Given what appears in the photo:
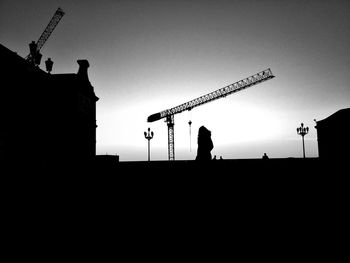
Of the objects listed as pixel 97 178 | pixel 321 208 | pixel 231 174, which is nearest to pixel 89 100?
pixel 97 178

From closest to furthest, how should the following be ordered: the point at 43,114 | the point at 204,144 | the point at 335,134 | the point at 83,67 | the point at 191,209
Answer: the point at 191,209, the point at 204,144, the point at 43,114, the point at 335,134, the point at 83,67

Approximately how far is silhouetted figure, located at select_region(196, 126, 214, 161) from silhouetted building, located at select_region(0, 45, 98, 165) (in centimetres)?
1486

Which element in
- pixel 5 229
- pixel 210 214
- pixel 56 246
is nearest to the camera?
pixel 56 246

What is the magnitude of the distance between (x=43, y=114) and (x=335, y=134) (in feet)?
105

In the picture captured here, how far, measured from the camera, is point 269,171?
26.9 feet

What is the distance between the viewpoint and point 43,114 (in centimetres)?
2258

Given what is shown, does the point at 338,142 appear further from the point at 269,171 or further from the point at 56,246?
the point at 56,246

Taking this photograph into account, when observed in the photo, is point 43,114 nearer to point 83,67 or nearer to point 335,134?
point 83,67

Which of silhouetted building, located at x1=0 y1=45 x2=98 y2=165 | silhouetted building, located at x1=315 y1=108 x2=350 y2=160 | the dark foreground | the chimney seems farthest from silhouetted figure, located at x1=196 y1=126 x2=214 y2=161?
the chimney

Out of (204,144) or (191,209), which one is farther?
(204,144)

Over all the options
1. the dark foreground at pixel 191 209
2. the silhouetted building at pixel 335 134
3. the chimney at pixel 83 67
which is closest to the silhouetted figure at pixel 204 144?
the dark foreground at pixel 191 209

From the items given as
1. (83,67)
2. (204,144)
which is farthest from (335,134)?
(83,67)

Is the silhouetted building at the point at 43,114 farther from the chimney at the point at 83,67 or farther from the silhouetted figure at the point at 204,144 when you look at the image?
the silhouetted figure at the point at 204,144

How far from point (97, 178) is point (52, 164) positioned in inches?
664
